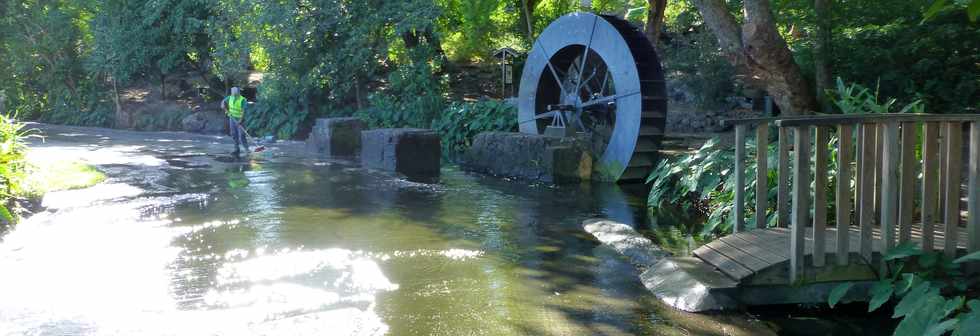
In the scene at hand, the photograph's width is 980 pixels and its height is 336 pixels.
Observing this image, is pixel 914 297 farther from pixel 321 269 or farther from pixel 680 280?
pixel 321 269

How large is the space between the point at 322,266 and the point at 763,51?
6.31 m

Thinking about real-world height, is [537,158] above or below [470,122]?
below

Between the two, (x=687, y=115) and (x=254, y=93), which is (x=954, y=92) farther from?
(x=254, y=93)

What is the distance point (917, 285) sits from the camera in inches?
161

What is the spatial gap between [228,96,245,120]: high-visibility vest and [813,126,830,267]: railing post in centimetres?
1341

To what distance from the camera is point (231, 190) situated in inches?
420

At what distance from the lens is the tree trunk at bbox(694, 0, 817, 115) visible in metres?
10.2

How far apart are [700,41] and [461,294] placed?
12994 millimetres

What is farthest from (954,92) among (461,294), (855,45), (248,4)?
(248,4)

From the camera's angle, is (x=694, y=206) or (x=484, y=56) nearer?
(x=694, y=206)

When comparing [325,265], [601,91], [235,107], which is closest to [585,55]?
[601,91]

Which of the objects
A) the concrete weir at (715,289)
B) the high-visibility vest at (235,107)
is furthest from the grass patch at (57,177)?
the concrete weir at (715,289)

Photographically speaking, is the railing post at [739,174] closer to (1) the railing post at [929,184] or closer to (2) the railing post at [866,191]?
(2) the railing post at [866,191]

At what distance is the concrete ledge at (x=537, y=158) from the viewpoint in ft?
39.4
